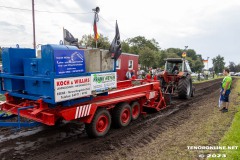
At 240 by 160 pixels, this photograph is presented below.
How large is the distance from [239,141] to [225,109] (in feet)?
11.7

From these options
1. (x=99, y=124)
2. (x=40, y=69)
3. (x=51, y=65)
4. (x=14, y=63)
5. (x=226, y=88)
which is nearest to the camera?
(x=51, y=65)

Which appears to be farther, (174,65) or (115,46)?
(174,65)

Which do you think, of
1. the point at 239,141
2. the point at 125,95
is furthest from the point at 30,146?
the point at 239,141

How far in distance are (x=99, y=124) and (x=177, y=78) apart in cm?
695

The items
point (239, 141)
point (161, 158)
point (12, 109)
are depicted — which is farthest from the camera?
point (12, 109)

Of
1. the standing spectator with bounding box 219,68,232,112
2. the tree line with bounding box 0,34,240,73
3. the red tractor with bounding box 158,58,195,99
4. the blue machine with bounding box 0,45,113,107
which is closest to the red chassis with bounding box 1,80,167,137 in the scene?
the blue machine with bounding box 0,45,113,107

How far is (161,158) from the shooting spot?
13.9 feet

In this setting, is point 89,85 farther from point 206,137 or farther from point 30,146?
point 206,137

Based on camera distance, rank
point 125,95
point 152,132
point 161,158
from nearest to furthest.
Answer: point 161,158 < point 152,132 < point 125,95

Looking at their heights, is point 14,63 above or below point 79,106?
above

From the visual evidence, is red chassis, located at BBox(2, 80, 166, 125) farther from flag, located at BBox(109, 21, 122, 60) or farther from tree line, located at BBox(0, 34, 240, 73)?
tree line, located at BBox(0, 34, 240, 73)

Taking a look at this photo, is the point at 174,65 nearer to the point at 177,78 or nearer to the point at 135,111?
the point at 177,78

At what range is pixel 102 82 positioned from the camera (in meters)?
5.33

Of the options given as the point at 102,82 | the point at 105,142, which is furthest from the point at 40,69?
the point at 105,142
